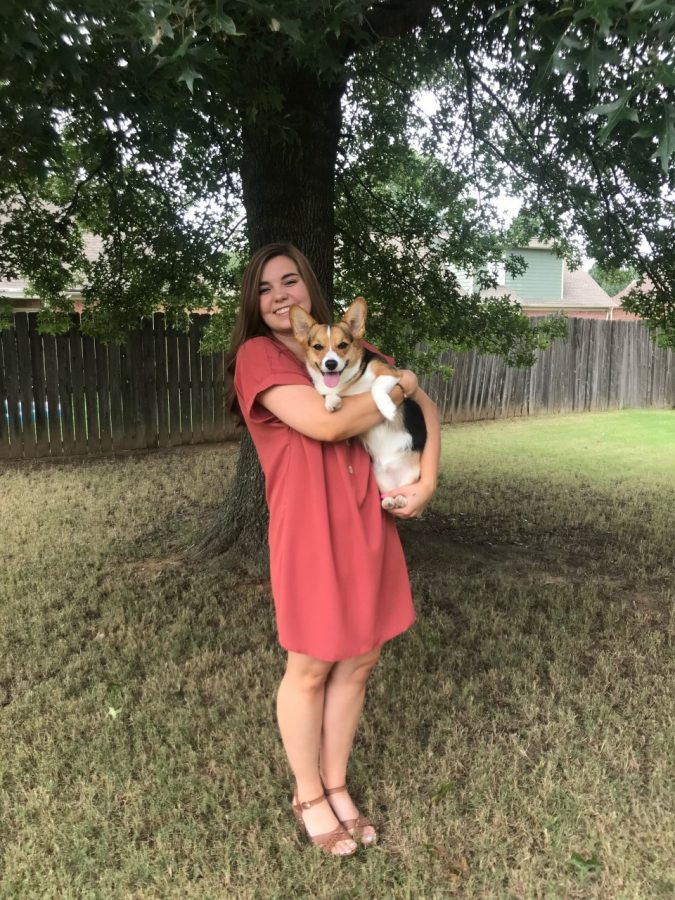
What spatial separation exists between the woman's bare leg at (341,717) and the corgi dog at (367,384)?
0.63m

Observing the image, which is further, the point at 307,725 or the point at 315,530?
the point at 307,725

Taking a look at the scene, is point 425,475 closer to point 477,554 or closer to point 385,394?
point 385,394

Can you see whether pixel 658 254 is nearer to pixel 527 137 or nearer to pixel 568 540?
pixel 527 137

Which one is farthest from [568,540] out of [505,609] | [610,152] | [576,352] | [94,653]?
[576,352]

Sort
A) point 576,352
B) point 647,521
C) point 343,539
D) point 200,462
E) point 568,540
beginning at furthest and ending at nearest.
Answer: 1. point 576,352
2. point 200,462
3. point 647,521
4. point 568,540
5. point 343,539

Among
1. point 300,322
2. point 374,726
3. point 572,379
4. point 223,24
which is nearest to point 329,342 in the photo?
point 300,322

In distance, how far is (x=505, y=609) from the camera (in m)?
4.73

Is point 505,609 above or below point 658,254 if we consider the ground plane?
below

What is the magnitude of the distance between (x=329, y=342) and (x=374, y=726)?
203cm

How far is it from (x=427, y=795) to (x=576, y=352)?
1569 cm

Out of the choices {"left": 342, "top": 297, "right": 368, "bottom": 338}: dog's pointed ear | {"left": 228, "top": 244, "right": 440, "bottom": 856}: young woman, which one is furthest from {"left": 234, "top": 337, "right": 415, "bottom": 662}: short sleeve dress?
{"left": 342, "top": 297, "right": 368, "bottom": 338}: dog's pointed ear

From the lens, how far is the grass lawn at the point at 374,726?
245 centimetres

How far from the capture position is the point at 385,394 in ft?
7.79

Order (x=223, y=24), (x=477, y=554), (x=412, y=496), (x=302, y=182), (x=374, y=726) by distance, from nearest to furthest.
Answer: (x=223, y=24) < (x=412, y=496) < (x=374, y=726) < (x=302, y=182) < (x=477, y=554)
